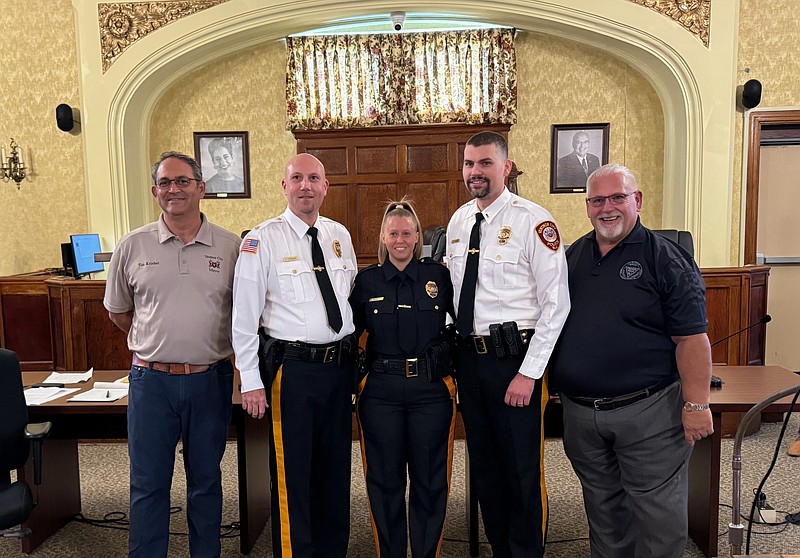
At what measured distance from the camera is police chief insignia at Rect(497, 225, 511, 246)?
7.70ft

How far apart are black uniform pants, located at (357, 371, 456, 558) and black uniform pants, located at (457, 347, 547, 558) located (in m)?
0.10

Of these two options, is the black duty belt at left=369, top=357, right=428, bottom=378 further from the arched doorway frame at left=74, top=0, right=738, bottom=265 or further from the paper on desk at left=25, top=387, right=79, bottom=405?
the arched doorway frame at left=74, top=0, right=738, bottom=265

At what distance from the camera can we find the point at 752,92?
5.52 meters

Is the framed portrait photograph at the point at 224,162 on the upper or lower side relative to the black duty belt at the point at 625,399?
upper

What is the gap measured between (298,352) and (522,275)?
0.86 metres

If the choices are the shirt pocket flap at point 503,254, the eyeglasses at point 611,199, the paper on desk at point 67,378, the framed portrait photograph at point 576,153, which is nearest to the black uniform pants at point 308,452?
the shirt pocket flap at point 503,254

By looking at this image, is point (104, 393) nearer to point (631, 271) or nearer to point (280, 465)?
point (280, 465)

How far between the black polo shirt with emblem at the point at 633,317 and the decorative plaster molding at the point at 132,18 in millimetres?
5143

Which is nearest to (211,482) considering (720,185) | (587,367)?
(587,367)

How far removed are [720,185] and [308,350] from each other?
4840 mm

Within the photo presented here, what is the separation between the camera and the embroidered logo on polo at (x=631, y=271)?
6.87 ft

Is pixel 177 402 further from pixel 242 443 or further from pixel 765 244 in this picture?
pixel 765 244

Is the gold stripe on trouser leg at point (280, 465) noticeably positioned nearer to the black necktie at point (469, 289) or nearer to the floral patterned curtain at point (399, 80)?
the black necktie at point (469, 289)

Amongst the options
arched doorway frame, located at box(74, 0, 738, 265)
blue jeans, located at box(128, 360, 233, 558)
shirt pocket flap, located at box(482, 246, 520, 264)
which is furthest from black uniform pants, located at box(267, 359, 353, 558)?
arched doorway frame, located at box(74, 0, 738, 265)
